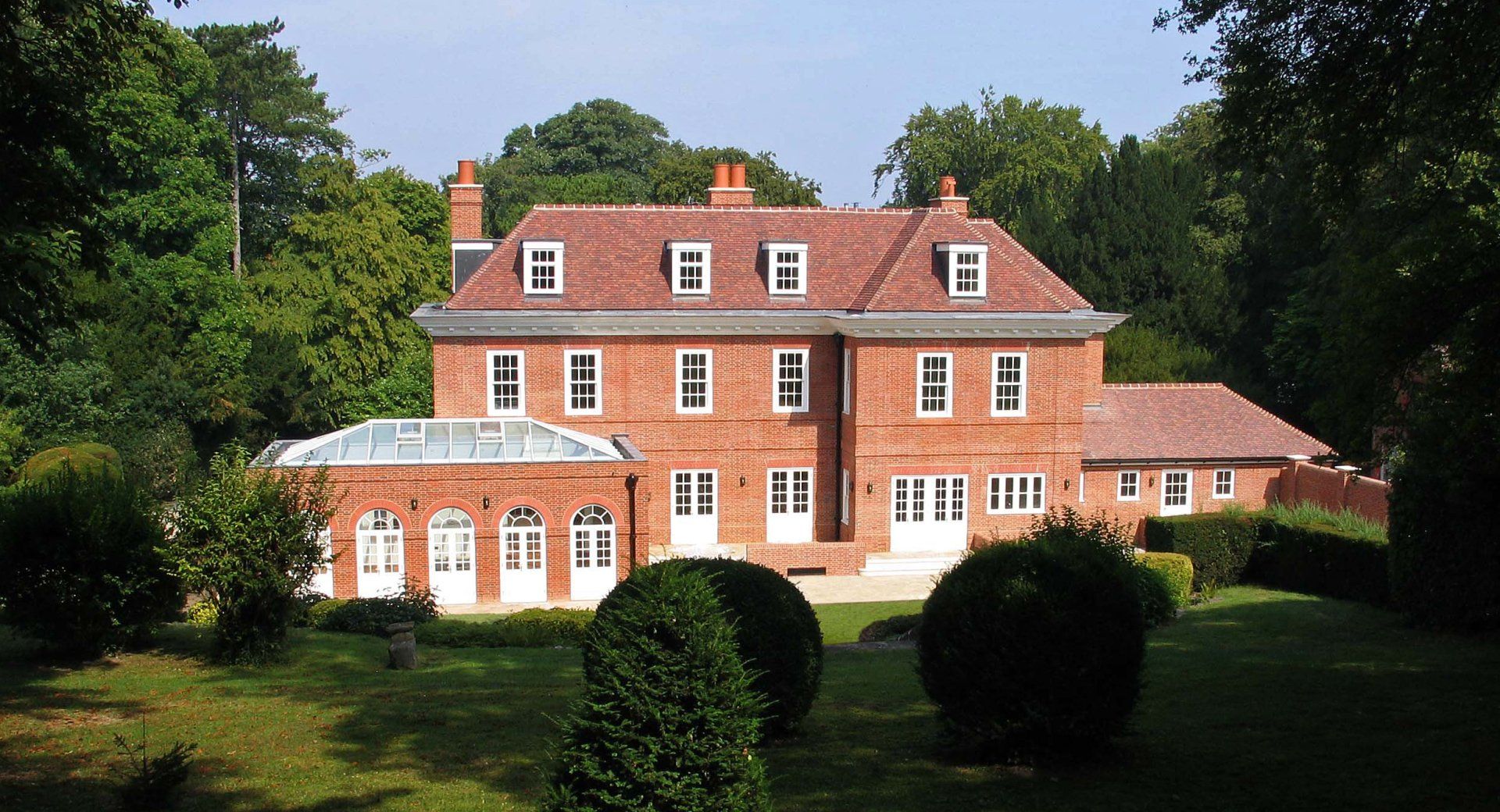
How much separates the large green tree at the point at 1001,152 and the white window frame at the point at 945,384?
120 ft

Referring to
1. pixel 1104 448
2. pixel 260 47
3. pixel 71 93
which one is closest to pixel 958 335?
pixel 1104 448

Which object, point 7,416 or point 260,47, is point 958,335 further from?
point 260,47

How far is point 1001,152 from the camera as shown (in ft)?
222

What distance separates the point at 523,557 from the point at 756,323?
9.09 metres

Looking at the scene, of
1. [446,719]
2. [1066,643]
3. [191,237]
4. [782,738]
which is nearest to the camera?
[1066,643]

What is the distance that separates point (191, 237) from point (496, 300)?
18.0m

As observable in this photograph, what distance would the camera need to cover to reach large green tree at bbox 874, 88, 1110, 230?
6662cm

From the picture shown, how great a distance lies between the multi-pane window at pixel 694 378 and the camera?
32.2 m

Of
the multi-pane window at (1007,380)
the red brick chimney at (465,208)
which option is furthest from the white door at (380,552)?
the multi-pane window at (1007,380)

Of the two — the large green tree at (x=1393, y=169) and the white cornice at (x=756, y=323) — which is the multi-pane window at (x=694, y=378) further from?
the large green tree at (x=1393, y=169)

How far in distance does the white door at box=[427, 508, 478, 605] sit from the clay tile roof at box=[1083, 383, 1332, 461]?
16.3m

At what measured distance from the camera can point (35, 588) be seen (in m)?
15.0

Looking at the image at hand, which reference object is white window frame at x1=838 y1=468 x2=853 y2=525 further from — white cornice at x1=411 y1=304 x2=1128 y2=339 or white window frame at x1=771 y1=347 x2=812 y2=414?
white cornice at x1=411 y1=304 x2=1128 y2=339

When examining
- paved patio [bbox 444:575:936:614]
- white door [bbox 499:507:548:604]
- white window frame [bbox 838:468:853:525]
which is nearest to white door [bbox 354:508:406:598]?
paved patio [bbox 444:575:936:614]
